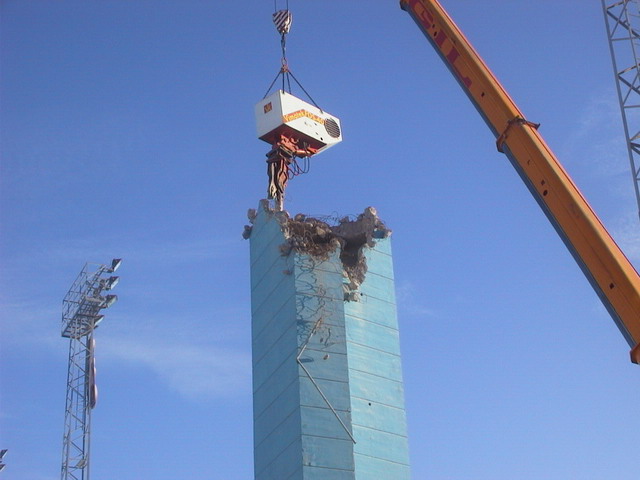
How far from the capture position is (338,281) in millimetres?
54344

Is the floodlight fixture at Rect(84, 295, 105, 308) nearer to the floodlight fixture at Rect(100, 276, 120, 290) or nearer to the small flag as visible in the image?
the floodlight fixture at Rect(100, 276, 120, 290)

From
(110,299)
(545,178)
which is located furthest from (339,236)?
(545,178)

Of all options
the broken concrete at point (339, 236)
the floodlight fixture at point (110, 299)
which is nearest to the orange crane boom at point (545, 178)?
the broken concrete at point (339, 236)

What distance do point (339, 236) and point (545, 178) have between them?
73.8ft

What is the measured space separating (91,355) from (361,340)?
1399cm

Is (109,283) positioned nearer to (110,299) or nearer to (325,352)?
(110,299)

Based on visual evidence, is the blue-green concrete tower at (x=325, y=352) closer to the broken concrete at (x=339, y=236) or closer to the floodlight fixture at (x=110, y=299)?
the broken concrete at (x=339, y=236)

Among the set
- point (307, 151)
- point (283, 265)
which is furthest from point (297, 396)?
point (307, 151)

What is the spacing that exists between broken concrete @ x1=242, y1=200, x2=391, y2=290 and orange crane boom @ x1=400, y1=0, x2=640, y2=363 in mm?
15436

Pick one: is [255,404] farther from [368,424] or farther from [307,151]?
[307,151]

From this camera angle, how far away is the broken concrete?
5488cm

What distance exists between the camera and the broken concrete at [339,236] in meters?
54.9

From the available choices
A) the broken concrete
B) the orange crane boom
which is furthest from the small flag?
the orange crane boom

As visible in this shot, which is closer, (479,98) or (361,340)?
(479,98)
